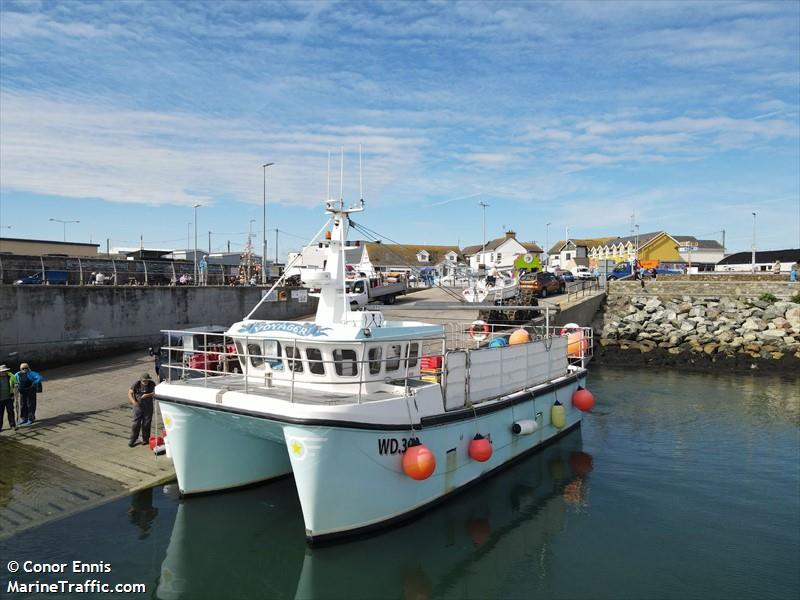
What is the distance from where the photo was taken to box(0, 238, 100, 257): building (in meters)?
36.8

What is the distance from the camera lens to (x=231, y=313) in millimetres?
30203

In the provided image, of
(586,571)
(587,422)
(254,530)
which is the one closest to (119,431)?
(254,530)

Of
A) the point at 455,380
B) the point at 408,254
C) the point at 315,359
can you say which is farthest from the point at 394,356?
the point at 408,254

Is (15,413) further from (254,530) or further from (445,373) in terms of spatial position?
(445,373)

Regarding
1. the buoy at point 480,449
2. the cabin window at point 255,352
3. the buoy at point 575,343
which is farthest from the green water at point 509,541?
the buoy at point 575,343

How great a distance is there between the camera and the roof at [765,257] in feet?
212

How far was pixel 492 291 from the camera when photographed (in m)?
30.6

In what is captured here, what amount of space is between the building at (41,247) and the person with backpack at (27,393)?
2519 centimetres

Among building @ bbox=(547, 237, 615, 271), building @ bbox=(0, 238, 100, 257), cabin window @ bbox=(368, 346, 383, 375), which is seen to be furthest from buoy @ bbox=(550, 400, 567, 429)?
building @ bbox=(547, 237, 615, 271)

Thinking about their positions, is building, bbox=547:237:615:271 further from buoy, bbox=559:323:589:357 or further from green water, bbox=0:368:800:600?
green water, bbox=0:368:800:600

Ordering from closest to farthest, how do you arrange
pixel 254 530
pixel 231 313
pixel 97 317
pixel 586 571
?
pixel 586 571
pixel 254 530
pixel 97 317
pixel 231 313

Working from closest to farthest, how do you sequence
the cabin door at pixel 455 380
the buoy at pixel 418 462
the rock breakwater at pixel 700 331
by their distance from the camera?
the buoy at pixel 418 462 → the cabin door at pixel 455 380 → the rock breakwater at pixel 700 331

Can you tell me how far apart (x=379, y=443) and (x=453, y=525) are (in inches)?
99.9

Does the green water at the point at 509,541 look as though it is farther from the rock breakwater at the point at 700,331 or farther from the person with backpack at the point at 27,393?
the rock breakwater at the point at 700,331
